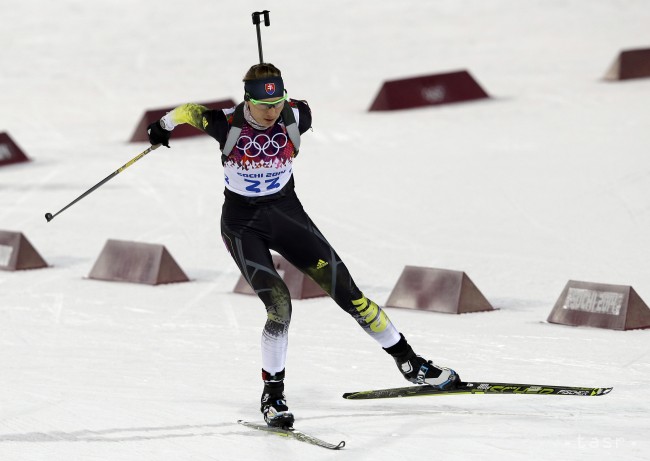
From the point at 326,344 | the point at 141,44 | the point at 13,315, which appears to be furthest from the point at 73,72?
the point at 326,344

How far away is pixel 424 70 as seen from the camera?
78.3ft

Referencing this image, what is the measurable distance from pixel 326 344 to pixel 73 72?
1633cm

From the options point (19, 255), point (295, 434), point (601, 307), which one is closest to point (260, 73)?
point (295, 434)

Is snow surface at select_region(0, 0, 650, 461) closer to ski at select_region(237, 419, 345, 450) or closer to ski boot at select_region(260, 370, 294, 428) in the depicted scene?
ski at select_region(237, 419, 345, 450)

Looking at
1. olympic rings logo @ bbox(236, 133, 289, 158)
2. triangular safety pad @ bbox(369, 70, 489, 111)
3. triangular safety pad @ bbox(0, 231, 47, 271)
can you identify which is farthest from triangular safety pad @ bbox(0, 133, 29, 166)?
olympic rings logo @ bbox(236, 133, 289, 158)

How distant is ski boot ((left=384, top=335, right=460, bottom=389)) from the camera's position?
25.9 ft

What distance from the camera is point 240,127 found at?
24.5 ft

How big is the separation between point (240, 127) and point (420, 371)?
1.68m

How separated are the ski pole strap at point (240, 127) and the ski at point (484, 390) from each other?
144 centimetres

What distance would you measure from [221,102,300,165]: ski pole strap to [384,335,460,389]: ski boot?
1243 millimetres

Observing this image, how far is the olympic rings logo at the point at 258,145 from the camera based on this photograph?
7.47m

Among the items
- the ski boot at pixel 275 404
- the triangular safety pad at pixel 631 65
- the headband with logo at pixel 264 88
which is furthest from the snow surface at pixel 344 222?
the headband with logo at pixel 264 88

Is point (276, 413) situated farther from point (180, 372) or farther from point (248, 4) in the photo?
point (248, 4)

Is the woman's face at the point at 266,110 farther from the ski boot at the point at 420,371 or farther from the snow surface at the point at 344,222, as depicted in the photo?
the snow surface at the point at 344,222
